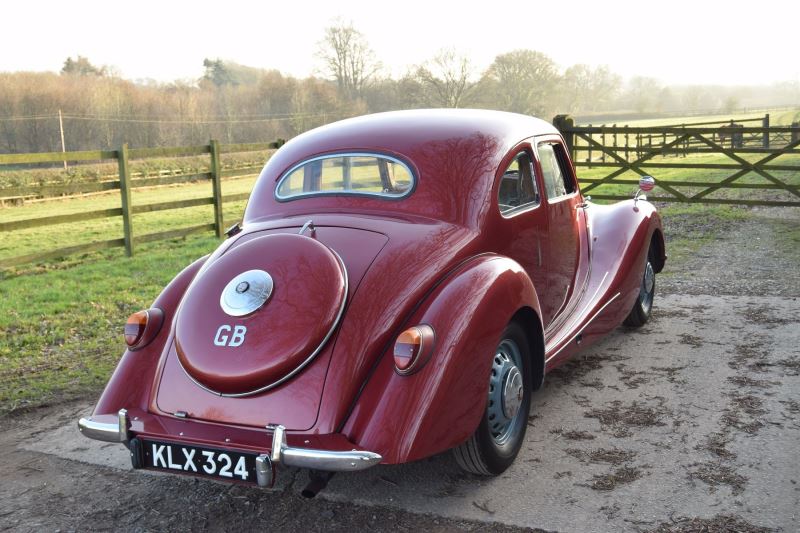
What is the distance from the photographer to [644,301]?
633 cm

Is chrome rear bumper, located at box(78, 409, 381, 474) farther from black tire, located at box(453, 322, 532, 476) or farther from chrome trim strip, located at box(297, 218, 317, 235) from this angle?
chrome trim strip, located at box(297, 218, 317, 235)

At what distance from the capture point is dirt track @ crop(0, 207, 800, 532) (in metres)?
3.30

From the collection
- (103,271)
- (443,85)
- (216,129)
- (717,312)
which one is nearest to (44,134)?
(216,129)

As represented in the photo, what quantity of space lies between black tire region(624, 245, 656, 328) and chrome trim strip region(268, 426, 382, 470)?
12.3 feet

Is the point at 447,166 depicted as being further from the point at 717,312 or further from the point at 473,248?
the point at 717,312

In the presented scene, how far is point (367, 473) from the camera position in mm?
3787

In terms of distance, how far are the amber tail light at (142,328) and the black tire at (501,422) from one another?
1623mm

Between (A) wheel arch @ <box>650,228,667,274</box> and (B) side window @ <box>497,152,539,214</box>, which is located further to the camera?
(A) wheel arch @ <box>650,228,667,274</box>

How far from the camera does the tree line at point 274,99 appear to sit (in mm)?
47562

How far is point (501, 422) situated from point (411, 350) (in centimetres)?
85

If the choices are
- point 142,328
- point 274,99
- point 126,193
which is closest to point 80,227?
point 126,193

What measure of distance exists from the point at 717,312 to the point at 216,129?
52956 millimetres

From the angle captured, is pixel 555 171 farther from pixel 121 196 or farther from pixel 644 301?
pixel 121 196

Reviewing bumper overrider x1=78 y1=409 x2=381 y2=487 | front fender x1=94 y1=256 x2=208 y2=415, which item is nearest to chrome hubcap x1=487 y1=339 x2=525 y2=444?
bumper overrider x1=78 y1=409 x2=381 y2=487
